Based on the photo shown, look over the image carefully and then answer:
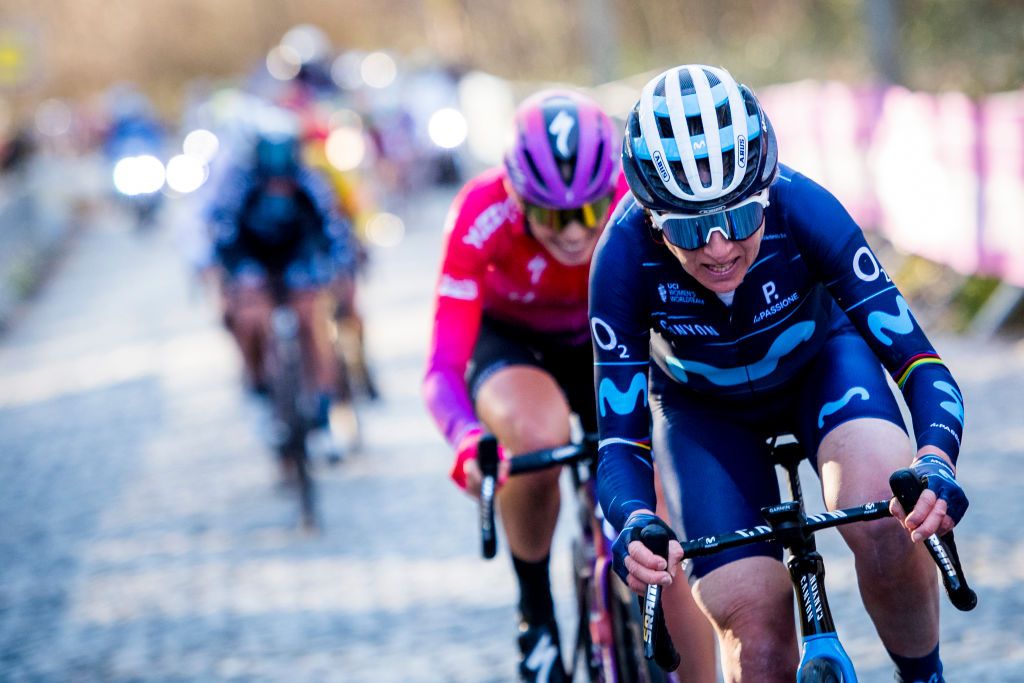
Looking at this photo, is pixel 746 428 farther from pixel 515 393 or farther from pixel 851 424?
pixel 515 393

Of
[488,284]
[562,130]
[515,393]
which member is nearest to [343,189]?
[488,284]

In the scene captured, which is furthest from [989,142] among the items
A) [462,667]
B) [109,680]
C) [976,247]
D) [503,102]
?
[503,102]

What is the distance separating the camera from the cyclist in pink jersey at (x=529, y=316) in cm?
419

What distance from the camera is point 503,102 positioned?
2994 centimetres

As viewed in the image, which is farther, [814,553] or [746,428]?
[746,428]

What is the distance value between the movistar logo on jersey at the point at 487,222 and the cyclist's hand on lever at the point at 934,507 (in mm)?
1867

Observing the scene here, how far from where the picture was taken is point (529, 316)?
4719mm

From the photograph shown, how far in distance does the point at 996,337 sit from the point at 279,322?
463 centimetres

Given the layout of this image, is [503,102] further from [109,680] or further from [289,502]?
[109,680]

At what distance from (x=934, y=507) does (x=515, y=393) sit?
179 centimetres

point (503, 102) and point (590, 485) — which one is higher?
point (503, 102)

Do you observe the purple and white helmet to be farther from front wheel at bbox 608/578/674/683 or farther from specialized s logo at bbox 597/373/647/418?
front wheel at bbox 608/578/674/683

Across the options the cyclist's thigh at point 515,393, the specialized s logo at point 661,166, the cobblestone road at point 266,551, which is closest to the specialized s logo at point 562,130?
the cyclist's thigh at point 515,393

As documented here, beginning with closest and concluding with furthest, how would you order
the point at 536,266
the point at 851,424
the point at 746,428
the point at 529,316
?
the point at 851,424 < the point at 746,428 < the point at 536,266 < the point at 529,316
